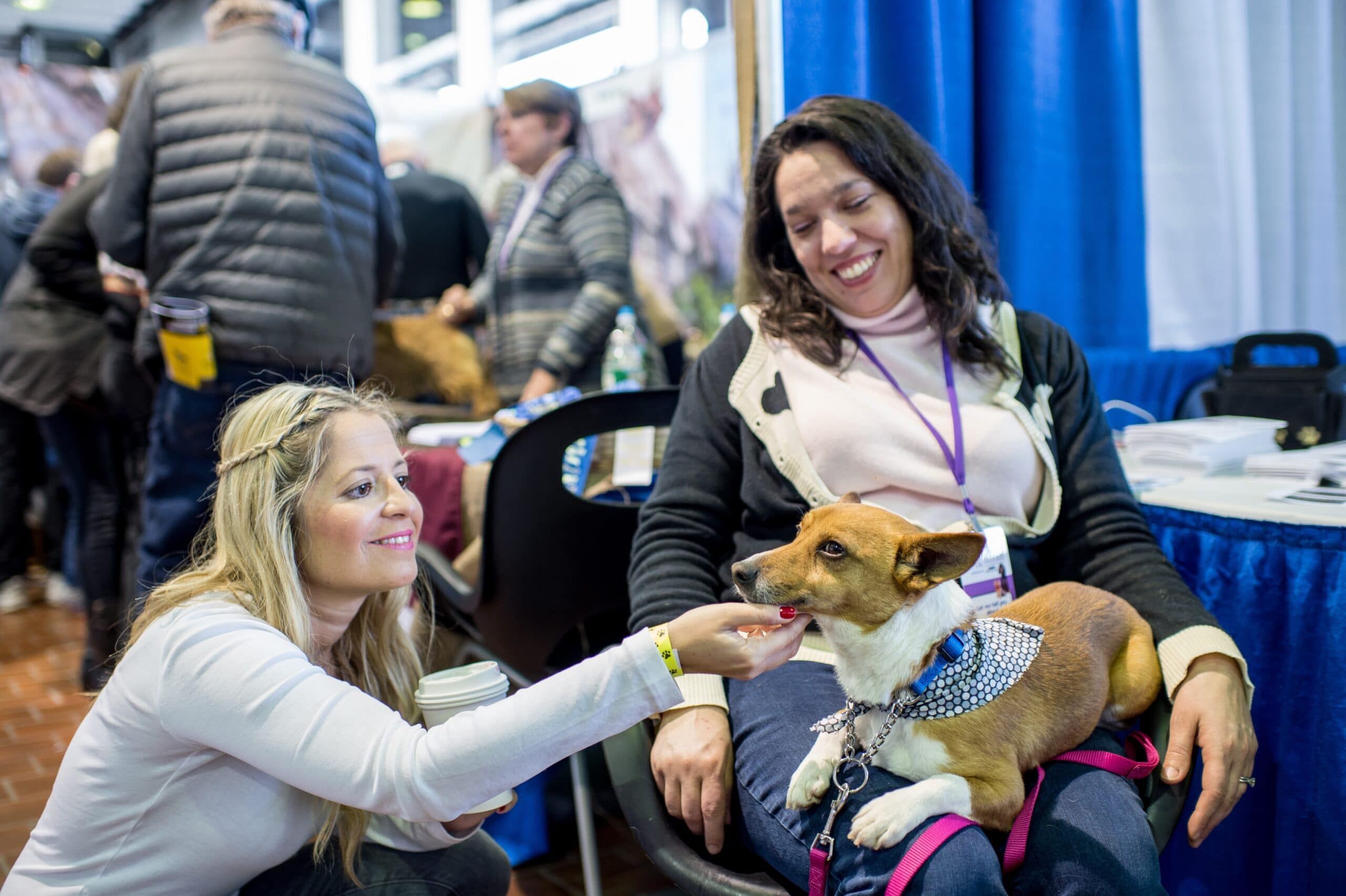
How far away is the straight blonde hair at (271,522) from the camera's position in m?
1.23

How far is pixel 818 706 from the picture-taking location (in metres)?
1.32

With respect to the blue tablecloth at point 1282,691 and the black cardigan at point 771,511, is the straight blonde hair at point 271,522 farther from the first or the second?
the blue tablecloth at point 1282,691

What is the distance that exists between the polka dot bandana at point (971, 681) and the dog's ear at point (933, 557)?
0.12 m

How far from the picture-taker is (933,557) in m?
→ 1.07

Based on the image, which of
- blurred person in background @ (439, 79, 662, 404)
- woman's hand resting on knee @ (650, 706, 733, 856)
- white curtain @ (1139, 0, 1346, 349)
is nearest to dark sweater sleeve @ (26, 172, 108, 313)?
blurred person in background @ (439, 79, 662, 404)

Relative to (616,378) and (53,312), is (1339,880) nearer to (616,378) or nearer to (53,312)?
(616,378)


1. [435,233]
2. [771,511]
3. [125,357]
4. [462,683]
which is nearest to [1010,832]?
[771,511]

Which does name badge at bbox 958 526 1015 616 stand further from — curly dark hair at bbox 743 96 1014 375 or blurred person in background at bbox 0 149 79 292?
blurred person in background at bbox 0 149 79 292

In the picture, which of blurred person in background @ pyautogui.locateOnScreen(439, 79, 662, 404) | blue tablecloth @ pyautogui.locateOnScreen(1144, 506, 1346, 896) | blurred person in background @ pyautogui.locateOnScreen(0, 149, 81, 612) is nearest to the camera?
blue tablecloth @ pyautogui.locateOnScreen(1144, 506, 1346, 896)

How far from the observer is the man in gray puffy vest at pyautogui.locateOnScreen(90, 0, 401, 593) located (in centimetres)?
255

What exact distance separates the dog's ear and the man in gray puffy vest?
5.91ft

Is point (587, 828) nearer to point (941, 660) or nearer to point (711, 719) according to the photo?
point (711, 719)

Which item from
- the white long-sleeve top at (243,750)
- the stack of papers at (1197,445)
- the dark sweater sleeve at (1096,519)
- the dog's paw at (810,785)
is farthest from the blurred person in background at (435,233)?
the dog's paw at (810,785)

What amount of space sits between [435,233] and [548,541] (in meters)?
2.51
